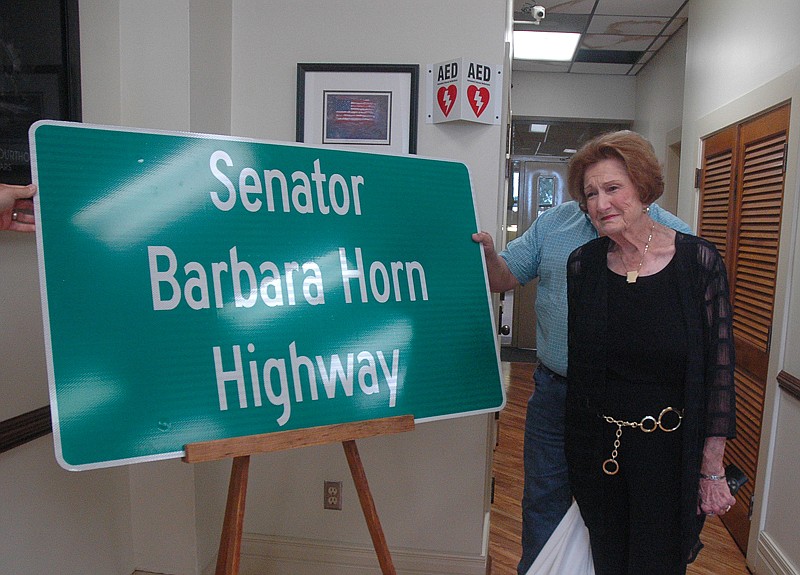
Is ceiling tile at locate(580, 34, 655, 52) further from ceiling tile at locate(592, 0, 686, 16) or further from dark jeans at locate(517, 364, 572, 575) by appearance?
dark jeans at locate(517, 364, 572, 575)

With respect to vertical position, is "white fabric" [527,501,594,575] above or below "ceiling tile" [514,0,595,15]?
below

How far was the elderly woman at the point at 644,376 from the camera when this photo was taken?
1260mm

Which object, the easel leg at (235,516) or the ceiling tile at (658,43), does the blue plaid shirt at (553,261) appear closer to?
the easel leg at (235,516)

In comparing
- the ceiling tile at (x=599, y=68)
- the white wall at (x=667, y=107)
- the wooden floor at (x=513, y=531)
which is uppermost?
the ceiling tile at (x=599, y=68)

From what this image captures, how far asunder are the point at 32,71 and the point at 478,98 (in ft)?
4.12

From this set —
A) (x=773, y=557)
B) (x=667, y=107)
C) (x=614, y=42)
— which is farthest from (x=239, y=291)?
(x=614, y=42)

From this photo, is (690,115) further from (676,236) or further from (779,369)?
(676,236)

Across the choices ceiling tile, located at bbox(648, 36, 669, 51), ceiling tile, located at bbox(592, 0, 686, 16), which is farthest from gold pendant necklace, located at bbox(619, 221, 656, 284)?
ceiling tile, located at bbox(648, 36, 669, 51)

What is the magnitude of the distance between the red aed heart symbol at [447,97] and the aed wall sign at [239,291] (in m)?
0.47

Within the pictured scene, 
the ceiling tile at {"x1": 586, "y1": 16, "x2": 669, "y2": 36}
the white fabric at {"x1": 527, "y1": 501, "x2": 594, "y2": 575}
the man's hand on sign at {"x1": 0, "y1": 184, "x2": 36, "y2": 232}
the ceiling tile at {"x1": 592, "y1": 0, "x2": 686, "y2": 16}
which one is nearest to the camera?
the man's hand on sign at {"x1": 0, "y1": 184, "x2": 36, "y2": 232}

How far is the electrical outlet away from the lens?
2.11m

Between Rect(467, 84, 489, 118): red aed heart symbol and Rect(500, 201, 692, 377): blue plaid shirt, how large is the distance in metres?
0.45

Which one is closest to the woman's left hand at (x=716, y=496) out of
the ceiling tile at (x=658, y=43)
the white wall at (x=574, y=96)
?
the ceiling tile at (x=658, y=43)

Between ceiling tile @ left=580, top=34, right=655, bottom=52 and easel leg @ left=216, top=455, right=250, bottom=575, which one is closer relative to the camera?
easel leg @ left=216, top=455, right=250, bottom=575
